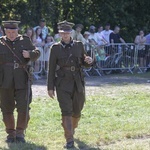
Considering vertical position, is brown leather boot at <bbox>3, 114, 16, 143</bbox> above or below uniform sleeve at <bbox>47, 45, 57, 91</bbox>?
below

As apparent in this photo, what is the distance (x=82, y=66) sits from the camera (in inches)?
333

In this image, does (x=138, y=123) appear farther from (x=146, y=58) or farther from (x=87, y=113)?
(x=146, y=58)

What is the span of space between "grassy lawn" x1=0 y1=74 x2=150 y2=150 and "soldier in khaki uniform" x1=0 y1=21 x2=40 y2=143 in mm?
499

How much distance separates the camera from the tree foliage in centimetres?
2447

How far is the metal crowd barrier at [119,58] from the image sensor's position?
64.1 ft

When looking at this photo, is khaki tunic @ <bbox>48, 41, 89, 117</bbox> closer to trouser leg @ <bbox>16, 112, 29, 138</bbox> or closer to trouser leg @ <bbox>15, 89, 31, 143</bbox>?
trouser leg @ <bbox>15, 89, 31, 143</bbox>

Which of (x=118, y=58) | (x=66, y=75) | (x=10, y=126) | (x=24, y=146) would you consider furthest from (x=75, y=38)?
(x=24, y=146)

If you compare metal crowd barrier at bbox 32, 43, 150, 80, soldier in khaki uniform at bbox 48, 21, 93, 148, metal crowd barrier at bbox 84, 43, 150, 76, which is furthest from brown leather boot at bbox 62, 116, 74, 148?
metal crowd barrier at bbox 84, 43, 150, 76

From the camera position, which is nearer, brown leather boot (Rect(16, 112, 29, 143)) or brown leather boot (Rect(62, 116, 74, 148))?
brown leather boot (Rect(62, 116, 74, 148))

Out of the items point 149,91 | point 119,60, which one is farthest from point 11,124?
point 119,60

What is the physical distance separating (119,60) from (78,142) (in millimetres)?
12071

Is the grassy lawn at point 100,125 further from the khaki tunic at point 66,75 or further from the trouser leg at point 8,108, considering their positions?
the khaki tunic at point 66,75

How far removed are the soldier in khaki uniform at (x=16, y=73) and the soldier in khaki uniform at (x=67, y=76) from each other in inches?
14.4

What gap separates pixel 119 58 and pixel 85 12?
230 inches
